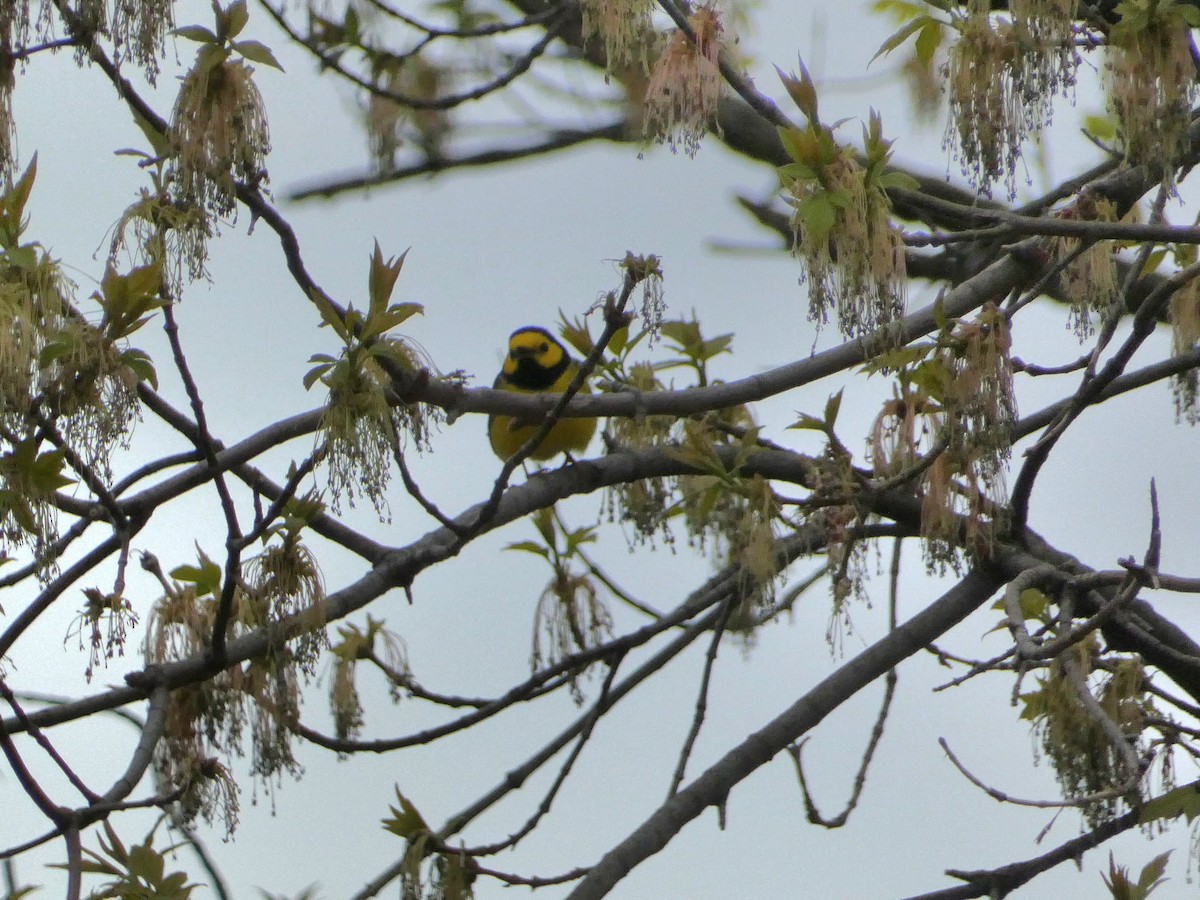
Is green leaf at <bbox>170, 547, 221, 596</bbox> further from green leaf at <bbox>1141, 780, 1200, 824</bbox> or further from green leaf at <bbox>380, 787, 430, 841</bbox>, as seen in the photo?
green leaf at <bbox>1141, 780, 1200, 824</bbox>

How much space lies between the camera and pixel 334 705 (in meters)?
3.89

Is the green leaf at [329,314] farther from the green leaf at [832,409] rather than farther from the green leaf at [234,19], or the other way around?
the green leaf at [832,409]

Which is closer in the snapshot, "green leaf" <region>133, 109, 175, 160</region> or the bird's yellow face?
"green leaf" <region>133, 109, 175, 160</region>

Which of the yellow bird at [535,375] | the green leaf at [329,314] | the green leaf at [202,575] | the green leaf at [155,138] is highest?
the yellow bird at [535,375]

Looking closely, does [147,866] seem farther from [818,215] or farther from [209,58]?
[818,215]

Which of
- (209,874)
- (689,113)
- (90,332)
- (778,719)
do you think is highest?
(689,113)

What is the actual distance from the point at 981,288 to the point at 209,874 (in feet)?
6.70

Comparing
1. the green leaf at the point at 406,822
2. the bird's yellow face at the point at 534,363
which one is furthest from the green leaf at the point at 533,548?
the bird's yellow face at the point at 534,363

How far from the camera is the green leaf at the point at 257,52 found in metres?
2.56

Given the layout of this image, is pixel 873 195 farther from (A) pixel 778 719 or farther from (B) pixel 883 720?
(B) pixel 883 720

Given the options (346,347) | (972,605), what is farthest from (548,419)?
(972,605)

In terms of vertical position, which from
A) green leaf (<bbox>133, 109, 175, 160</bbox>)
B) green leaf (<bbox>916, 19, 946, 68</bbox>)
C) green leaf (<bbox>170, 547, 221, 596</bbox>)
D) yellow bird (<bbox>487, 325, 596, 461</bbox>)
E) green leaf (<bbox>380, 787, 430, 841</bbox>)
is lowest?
green leaf (<bbox>380, 787, 430, 841</bbox>)

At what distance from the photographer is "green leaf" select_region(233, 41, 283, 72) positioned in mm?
2559

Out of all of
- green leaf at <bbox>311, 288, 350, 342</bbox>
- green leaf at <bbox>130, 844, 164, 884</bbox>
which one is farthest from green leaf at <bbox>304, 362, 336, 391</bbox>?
green leaf at <bbox>130, 844, 164, 884</bbox>
